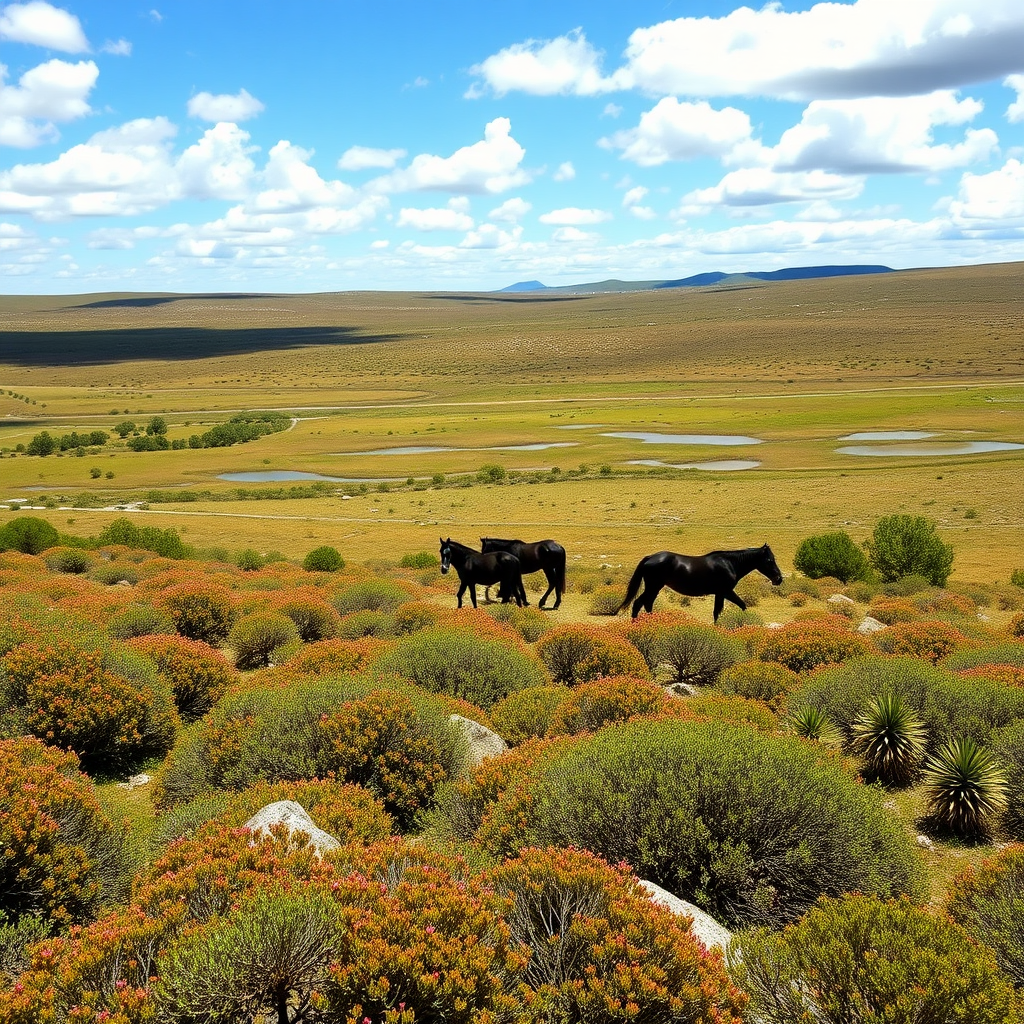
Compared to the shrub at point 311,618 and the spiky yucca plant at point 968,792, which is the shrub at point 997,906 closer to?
the spiky yucca plant at point 968,792

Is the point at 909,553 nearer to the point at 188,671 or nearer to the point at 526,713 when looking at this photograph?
the point at 526,713

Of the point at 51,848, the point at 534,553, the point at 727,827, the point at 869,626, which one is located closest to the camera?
the point at 51,848

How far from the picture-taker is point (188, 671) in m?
11.7

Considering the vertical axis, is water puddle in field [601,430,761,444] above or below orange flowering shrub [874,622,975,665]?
below

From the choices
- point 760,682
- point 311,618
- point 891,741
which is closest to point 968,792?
point 891,741

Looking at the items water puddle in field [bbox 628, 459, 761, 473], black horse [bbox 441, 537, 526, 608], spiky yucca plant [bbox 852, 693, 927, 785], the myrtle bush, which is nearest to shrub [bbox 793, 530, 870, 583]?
black horse [bbox 441, 537, 526, 608]

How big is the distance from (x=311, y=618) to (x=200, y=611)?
207 centimetres

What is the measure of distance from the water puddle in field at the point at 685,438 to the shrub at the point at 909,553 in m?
39.6

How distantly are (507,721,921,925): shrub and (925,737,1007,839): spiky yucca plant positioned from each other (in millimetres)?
1848

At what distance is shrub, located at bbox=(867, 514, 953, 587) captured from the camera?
2884cm

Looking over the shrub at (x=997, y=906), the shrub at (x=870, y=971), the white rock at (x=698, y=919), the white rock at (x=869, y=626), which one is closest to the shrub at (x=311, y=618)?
the white rock at (x=869, y=626)

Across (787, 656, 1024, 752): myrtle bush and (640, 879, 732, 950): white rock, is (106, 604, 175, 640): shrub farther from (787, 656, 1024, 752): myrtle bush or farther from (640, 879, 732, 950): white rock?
(640, 879, 732, 950): white rock

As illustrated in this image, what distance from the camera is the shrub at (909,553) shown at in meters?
28.8

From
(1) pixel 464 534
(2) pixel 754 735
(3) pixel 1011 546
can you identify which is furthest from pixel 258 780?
(3) pixel 1011 546
